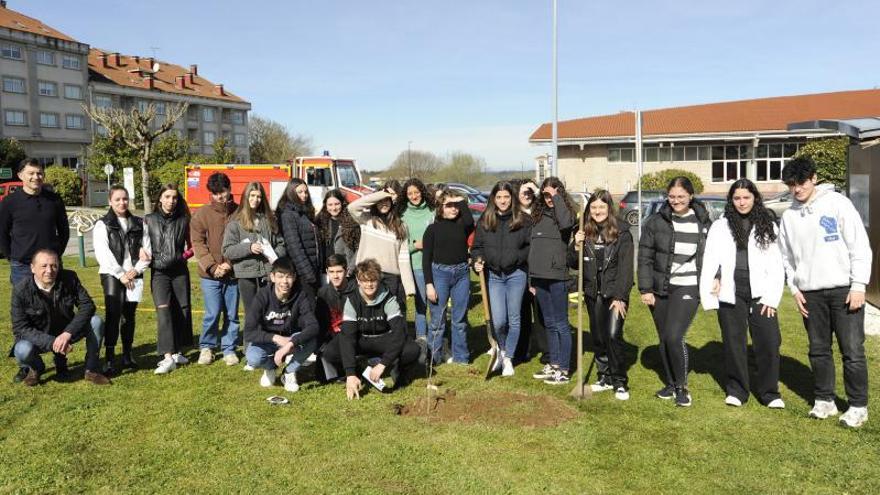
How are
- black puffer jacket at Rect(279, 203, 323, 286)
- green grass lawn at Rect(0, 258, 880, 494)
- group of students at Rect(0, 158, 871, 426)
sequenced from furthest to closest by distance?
black puffer jacket at Rect(279, 203, 323, 286) → group of students at Rect(0, 158, 871, 426) → green grass lawn at Rect(0, 258, 880, 494)

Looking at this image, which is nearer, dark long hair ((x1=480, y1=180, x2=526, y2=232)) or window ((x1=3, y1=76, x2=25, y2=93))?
dark long hair ((x1=480, y1=180, x2=526, y2=232))

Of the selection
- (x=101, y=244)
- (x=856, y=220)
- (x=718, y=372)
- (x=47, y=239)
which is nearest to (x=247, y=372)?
(x=101, y=244)

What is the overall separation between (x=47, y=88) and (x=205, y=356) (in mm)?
54222

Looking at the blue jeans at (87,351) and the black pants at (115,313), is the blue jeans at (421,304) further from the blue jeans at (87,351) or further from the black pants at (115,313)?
the blue jeans at (87,351)

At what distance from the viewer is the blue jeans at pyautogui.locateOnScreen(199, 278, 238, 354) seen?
6.63 meters

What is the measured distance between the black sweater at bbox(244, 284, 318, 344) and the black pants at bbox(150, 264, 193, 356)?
3.20 ft

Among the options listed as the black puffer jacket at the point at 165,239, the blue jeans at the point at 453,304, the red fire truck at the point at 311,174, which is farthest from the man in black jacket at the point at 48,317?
the red fire truck at the point at 311,174

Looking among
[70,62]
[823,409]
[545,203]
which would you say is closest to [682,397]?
[823,409]

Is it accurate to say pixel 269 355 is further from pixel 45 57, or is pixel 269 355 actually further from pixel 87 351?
pixel 45 57

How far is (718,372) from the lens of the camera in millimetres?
6461

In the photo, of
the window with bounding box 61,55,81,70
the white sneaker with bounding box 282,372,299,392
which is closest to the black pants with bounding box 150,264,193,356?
the white sneaker with bounding box 282,372,299,392

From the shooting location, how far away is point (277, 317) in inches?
236

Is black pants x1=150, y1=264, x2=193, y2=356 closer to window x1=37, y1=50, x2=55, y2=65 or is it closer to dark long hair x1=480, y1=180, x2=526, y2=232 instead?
dark long hair x1=480, y1=180, x2=526, y2=232

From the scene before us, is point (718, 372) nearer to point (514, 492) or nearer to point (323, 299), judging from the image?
point (514, 492)
